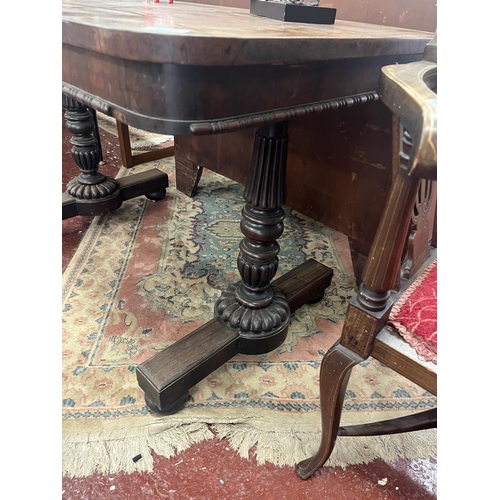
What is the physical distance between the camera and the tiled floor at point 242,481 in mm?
791

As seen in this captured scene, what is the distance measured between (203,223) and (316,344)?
827 mm

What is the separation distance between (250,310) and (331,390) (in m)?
0.39

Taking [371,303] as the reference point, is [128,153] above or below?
below

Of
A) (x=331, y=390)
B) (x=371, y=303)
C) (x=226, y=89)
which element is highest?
(x=226, y=89)

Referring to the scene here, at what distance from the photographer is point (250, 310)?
104cm

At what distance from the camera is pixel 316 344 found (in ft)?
3.75

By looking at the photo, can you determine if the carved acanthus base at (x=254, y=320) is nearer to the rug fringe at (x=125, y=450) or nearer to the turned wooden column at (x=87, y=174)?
the rug fringe at (x=125, y=450)

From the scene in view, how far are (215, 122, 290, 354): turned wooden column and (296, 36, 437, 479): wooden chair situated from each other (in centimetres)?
28

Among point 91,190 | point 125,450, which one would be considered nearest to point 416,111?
point 125,450

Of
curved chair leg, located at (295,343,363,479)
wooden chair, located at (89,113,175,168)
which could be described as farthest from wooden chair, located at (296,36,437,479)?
wooden chair, located at (89,113,175,168)

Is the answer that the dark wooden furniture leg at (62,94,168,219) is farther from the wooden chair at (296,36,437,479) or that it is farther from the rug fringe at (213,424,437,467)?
the wooden chair at (296,36,437,479)

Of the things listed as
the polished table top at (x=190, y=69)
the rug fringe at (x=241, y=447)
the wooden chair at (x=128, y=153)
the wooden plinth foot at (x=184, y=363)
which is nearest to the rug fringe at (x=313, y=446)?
the rug fringe at (x=241, y=447)

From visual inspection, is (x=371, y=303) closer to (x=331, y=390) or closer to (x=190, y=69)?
(x=331, y=390)
